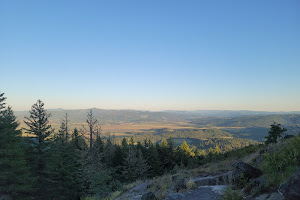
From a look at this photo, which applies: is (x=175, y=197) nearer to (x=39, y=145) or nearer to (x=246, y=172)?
(x=246, y=172)

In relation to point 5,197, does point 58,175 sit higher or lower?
lower

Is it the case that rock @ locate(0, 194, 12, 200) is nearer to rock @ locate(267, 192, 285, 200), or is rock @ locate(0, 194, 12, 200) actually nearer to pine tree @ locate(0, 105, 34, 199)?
pine tree @ locate(0, 105, 34, 199)

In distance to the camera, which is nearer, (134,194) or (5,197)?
(134,194)

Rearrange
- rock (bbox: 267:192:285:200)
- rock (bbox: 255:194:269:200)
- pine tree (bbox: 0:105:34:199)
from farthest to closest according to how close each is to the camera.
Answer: pine tree (bbox: 0:105:34:199), rock (bbox: 255:194:269:200), rock (bbox: 267:192:285:200)

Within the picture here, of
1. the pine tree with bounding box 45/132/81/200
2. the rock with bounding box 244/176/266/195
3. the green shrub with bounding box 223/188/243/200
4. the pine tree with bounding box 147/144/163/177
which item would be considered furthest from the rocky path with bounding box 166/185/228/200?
the pine tree with bounding box 147/144/163/177

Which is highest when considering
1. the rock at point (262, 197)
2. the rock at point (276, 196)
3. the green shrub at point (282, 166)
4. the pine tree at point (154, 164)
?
the green shrub at point (282, 166)

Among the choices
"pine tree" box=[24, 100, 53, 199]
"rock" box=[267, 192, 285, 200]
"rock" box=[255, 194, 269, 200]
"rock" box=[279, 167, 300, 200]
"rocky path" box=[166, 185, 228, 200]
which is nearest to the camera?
"rock" box=[279, 167, 300, 200]

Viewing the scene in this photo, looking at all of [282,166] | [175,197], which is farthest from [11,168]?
[282,166]

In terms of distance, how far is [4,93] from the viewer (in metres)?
19.3

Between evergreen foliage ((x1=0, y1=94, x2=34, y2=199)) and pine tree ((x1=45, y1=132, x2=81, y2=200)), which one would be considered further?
pine tree ((x1=45, y1=132, x2=81, y2=200))

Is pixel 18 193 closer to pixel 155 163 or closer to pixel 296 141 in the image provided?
pixel 296 141

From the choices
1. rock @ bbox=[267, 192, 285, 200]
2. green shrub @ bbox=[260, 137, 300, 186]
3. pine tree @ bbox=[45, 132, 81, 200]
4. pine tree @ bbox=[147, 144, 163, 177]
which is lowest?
pine tree @ bbox=[147, 144, 163, 177]

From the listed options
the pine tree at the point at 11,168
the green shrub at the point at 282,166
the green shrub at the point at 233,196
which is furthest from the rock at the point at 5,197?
the green shrub at the point at 282,166

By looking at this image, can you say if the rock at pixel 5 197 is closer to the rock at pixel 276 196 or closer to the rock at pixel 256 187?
the rock at pixel 256 187
